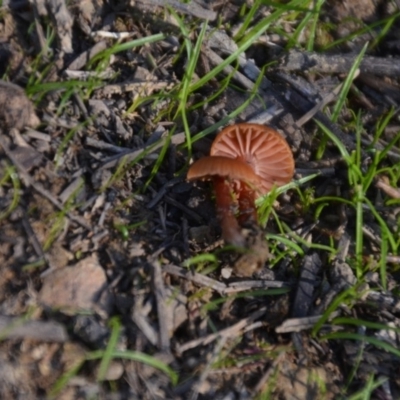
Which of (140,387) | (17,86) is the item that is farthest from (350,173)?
(17,86)

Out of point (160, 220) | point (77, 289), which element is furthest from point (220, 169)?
point (77, 289)

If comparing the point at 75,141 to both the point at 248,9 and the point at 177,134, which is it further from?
the point at 248,9

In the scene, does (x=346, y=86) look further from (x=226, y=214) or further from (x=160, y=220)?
(x=160, y=220)

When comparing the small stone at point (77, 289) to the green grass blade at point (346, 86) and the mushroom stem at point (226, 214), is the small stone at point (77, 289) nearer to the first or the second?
the mushroom stem at point (226, 214)

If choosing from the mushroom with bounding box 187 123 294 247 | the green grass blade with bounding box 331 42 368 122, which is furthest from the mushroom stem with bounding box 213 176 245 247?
the green grass blade with bounding box 331 42 368 122

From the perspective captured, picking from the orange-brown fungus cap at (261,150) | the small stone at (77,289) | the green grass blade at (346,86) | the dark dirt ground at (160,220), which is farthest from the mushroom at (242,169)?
the small stone at (77,289)
